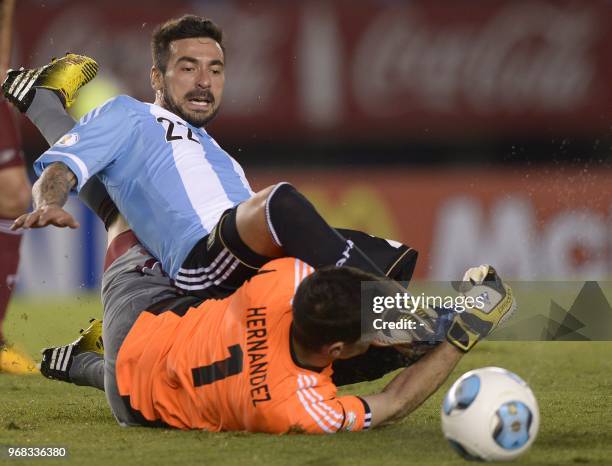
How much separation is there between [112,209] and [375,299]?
177 cm

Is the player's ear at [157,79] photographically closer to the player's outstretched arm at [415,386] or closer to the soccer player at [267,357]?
the soccer player at [267,357]

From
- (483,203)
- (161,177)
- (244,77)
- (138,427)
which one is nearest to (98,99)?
(244,77)

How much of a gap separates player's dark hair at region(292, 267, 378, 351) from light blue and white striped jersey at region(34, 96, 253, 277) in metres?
1.03

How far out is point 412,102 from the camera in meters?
12.4

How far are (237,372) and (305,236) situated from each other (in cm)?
59

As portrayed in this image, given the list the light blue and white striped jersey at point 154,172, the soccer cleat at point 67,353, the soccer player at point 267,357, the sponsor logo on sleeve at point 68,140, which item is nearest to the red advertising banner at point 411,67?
the light blue and white striped jersey at point 154,172

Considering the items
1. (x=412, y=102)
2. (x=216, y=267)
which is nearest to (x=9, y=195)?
(x=216, y=267)

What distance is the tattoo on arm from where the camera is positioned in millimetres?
4516

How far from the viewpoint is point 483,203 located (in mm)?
11414

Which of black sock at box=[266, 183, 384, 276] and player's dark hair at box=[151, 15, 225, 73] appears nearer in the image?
black sock at box=[266, 183, 384, 276]

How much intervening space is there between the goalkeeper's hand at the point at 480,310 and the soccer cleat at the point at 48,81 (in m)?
2.38

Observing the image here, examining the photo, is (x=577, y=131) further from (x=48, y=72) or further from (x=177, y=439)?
(x=177, y=439)

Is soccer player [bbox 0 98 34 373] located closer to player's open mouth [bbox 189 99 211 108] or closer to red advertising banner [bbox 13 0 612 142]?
player's open mouth [bbox 189 99 211 108]

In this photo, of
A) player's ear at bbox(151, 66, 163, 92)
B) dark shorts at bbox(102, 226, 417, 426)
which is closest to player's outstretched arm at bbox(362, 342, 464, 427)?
dark shorts at bbox(102, 226, 417, 426)
